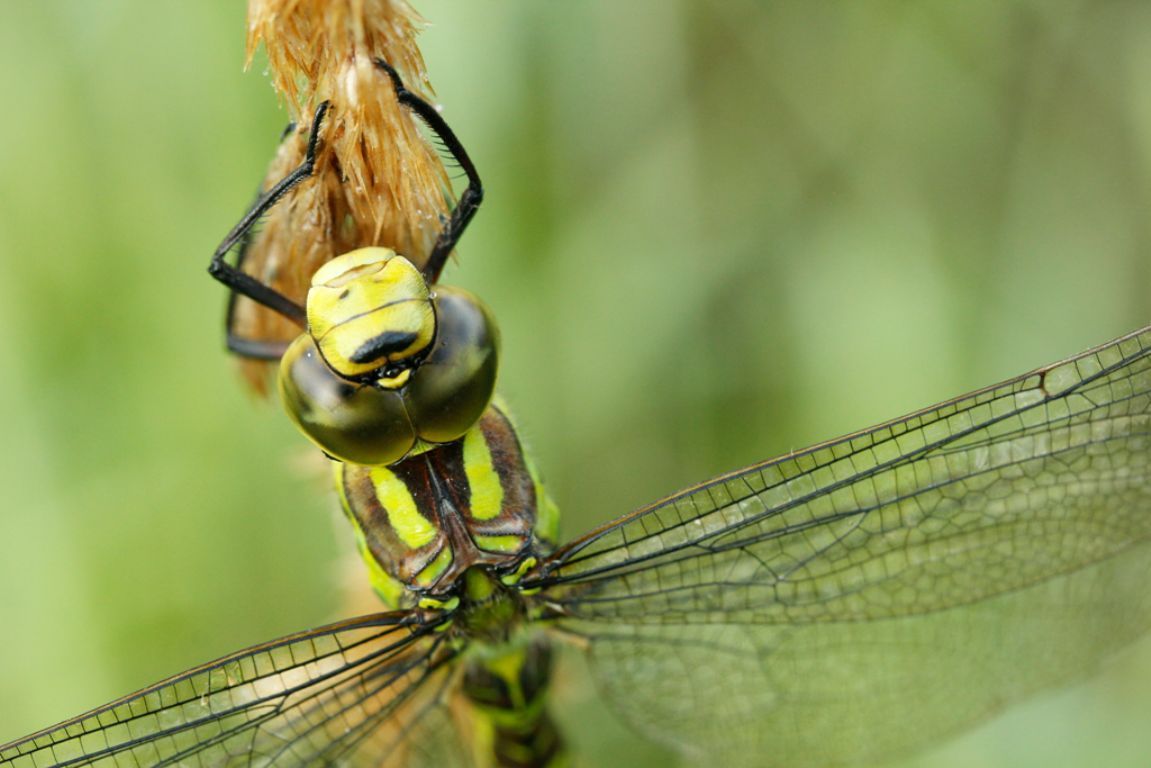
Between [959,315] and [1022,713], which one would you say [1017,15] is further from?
[1022,713]

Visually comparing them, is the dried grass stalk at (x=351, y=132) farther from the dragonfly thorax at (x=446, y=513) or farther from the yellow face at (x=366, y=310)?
the dragonfly thorax at (x=446, y=513)

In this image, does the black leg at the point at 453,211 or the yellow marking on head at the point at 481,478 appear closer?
the black leg at the point at 453,211

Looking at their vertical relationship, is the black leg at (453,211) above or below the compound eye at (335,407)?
above


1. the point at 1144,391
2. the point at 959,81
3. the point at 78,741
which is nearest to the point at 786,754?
the point at 1144,391

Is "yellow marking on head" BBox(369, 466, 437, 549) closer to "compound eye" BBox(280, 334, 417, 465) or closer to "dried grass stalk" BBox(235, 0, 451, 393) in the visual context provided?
"compound eye" BBox(280, 334, 417, 465)

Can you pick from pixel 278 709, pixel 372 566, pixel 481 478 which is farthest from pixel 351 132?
pixel 278 709

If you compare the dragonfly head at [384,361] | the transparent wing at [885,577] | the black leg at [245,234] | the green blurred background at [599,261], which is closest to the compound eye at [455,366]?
the dragonfly head at [384,361]
